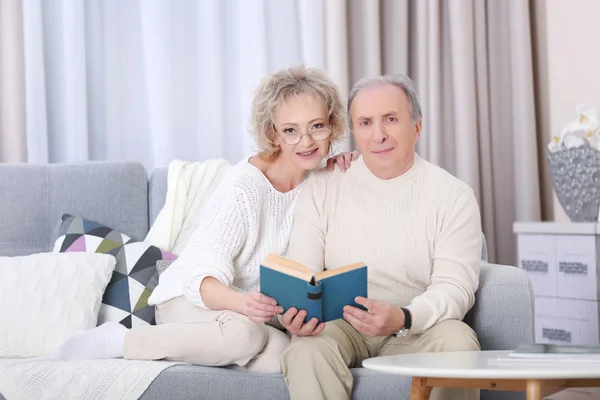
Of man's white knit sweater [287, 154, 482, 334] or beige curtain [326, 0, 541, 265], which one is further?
beige curtain [326, 0, 541, 265]

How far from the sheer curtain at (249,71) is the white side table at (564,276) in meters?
0.63

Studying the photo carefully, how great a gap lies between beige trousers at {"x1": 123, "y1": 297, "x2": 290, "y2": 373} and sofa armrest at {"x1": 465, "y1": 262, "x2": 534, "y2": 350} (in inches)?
19.1

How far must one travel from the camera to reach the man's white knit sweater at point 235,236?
6.69 ft

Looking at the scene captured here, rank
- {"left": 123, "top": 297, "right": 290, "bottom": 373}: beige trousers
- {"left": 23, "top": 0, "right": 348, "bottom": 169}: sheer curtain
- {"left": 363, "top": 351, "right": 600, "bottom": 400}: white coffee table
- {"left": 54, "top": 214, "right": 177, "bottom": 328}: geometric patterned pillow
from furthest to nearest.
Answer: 1. {"left": 23, "top": 0, "right": 348, "bottom": 169}: sheer curtain
2. {"left": 54, "top": 214, "right": 177, "bottom": 328}: geometric patterned pillow
3. {"left": 123, "top": 297, "right": 290, "bottom": 373}: beige trousers
4. {"left": 363, "top": 351, "right": 600, "bottom": 400}: white coffee table

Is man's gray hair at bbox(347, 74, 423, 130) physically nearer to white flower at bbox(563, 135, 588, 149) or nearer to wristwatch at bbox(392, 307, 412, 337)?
wristwatch at bbox(392, 307, 412, 337)

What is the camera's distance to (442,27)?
12.3 feet

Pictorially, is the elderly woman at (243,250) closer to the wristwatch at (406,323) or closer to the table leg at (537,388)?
the wristwatch at (406,323)

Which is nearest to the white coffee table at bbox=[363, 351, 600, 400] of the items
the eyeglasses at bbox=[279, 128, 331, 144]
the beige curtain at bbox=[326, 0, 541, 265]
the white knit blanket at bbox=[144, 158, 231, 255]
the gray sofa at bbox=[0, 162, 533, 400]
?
the gray sofa at bbox=[0, 162, 533, 400]

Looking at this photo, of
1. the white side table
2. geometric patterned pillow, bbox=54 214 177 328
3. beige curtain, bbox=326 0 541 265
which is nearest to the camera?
geometric patterned pillow, bbox=54 214 177 328

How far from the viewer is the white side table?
2943 mm

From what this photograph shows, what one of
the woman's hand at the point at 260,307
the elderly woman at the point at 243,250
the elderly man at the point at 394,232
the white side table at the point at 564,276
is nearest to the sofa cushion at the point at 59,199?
the elderly woman at the point at 243,250

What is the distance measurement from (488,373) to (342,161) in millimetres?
975

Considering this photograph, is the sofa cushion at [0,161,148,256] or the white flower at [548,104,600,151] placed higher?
the white flower at [548,104,600,151]

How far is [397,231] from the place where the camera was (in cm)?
208
